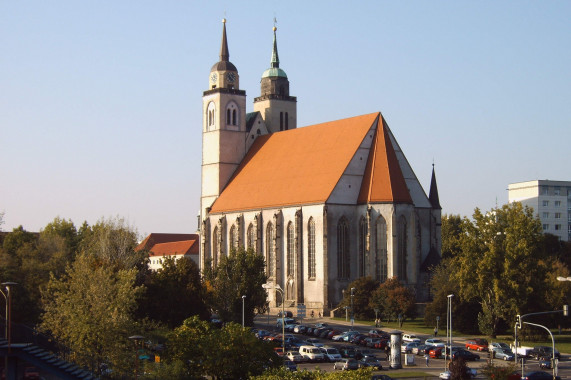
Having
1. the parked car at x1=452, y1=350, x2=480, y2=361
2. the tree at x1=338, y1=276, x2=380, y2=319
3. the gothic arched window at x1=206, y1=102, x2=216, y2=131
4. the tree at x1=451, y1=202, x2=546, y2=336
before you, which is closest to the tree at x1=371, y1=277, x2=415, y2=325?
the tree at x1=338, y1=276, x2=380, y2=319

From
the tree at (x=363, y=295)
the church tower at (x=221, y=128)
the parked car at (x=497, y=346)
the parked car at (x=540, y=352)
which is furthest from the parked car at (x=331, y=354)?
the church tower at (x=221, y=128)

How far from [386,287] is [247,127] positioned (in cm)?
4088

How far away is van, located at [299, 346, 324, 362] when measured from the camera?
64.7 meters

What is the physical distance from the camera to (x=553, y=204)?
533 feet

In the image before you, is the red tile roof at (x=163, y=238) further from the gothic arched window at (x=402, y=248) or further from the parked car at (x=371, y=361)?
the parked car at (x=371, y=361)

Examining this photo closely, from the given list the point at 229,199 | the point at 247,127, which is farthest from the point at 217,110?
the point at 229,199

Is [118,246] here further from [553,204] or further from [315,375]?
[553,204]

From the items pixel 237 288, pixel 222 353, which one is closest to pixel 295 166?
pixel 237 288

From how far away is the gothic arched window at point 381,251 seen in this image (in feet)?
319

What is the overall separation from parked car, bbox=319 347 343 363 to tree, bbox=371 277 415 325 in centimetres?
2180

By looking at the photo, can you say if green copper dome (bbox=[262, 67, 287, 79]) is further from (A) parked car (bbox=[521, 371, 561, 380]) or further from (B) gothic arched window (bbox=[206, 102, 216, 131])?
(A) parked car (bbox=[521, 371, 561, 380])

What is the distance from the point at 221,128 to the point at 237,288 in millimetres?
44746

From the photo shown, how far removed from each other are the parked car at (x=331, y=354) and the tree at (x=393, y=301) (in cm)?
2180

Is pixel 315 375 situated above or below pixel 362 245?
below
